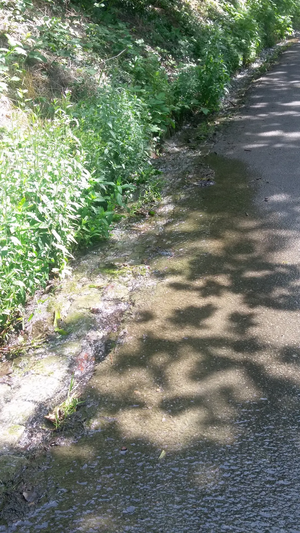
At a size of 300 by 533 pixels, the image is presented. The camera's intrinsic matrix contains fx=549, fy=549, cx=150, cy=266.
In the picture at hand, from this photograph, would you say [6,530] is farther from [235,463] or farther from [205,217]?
[205,217]

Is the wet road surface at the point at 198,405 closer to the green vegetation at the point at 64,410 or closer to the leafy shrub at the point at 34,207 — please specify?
the green vegetation at the point at 64,410

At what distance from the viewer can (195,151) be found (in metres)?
7.80

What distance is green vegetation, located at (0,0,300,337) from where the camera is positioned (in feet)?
13.7

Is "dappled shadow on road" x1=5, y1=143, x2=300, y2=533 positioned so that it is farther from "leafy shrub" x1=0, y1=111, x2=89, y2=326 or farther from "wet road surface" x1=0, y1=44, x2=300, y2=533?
"leafy shrub" x1=0, y1=111, x2=89, y2=326

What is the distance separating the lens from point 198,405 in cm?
329

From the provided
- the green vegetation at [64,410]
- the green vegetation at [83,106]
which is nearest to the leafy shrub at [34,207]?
the green vegetation at [83,106]

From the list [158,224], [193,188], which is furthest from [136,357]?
[193,188]

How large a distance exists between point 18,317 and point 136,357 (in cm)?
96

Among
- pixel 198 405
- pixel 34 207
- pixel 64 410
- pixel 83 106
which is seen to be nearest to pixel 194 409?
pixel 198 405

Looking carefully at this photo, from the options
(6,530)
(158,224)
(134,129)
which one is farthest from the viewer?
(134,129)

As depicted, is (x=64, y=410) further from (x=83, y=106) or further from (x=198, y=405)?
(x=83, y=106)

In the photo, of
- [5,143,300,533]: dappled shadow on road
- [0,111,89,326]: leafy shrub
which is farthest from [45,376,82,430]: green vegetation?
[0,111,89,326]: leafy shrub

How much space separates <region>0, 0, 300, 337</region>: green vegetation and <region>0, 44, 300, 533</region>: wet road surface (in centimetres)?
84

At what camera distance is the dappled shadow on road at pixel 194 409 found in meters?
2.65
